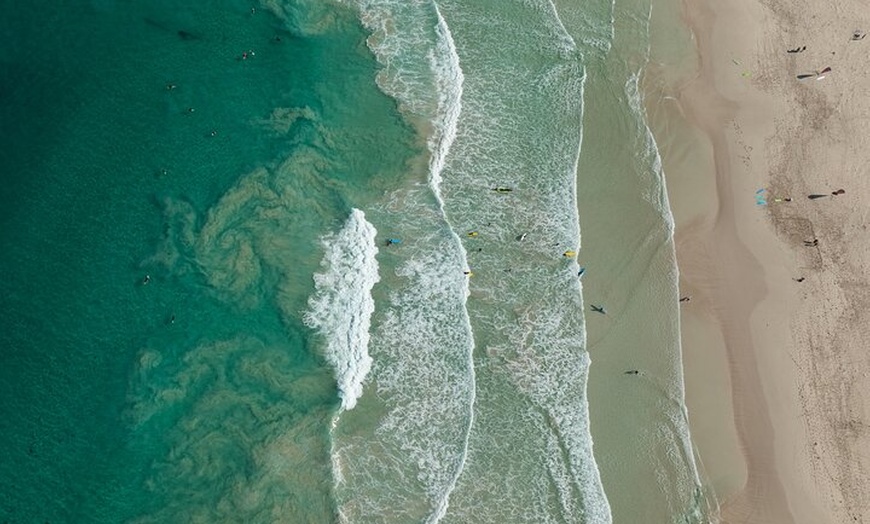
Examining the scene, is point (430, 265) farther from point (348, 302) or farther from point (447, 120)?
point (447, 120)

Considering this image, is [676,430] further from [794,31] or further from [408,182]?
[794,31]

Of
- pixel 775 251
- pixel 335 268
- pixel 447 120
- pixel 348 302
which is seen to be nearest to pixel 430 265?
pixel 348 302

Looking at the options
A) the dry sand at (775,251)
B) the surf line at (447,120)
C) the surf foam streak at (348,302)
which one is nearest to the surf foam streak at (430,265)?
the surf line at (447,120)

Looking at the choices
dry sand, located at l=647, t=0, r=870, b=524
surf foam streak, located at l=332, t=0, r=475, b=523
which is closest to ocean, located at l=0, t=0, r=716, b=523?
surf foam streak, located at l=332, t=0, r=475, b=523

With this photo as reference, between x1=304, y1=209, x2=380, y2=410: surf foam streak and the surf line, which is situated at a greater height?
the surf line

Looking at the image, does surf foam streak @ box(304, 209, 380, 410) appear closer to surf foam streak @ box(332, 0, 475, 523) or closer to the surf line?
surf foam streak @ box(332, 0, 475, 523)

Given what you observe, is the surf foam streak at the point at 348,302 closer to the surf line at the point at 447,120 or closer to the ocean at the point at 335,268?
the ocean at the point at 335,268
